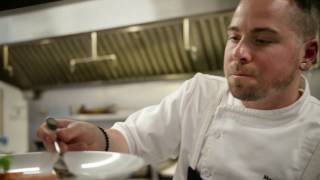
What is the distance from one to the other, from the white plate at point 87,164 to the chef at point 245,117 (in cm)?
4

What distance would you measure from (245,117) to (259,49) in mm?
221

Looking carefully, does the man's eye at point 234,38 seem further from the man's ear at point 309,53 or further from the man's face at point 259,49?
the man's ear at point 309,53

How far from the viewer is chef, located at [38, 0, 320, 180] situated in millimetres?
802

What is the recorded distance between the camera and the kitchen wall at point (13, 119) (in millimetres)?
2578

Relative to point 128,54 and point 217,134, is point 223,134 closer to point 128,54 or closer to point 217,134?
point 217,134

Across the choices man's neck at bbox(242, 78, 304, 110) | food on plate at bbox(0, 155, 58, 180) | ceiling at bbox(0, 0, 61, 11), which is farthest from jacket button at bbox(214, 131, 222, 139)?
ceiling at bbox(0, 0, 61, 11)

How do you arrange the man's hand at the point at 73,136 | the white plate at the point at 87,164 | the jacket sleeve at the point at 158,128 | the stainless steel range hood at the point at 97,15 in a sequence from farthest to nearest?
1. the stainless steel range hood at the point at 97,15
2. the jacket sleeve at the point at 158,128
3. the man's hand at the point at 73,136
4. the white plate at the point at 87,164

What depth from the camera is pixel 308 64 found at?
94 centimetres

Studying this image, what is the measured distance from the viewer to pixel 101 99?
108 inches

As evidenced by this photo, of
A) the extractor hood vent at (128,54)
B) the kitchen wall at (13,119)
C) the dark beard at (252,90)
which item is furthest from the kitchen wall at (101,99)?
the dark beard at (252,90)

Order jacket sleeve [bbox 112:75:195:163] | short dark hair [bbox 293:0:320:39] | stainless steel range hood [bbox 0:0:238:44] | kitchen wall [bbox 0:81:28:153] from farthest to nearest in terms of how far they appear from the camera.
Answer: kitchen wall [bbox 0:81:28:153], stainless steel range hood [bbox 0:0:238:44], jacket sleeve [bbox 112:75:195:163], short dark hair [bbox 293:0:320:39]

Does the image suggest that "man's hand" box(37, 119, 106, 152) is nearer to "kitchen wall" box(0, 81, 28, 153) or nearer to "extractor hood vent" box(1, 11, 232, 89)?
"extractor hood vent" box(1, 11, 232, 89)

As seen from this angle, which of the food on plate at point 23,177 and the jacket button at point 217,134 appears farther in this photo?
the jacket button at point 217,134

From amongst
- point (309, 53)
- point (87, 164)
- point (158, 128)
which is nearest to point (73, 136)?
point (87, 164)
